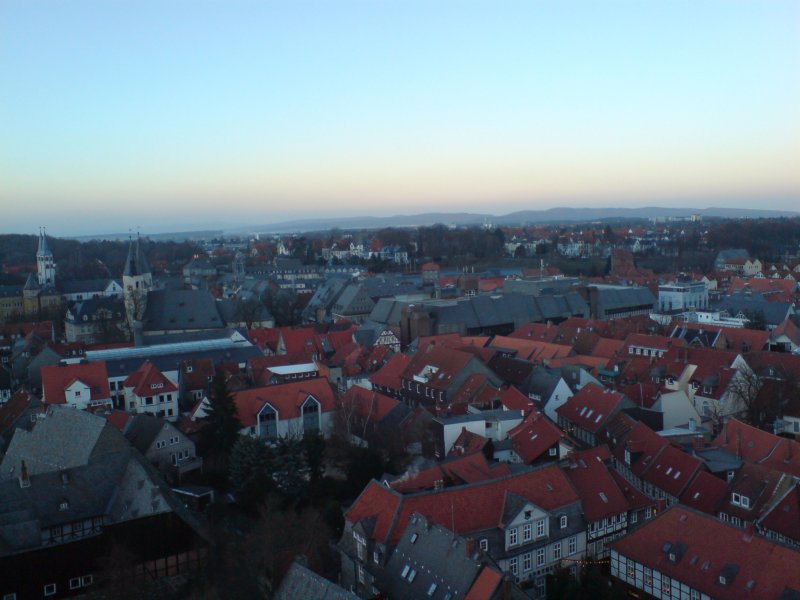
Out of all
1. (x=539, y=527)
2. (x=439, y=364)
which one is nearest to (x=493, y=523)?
(x=539, y=527)

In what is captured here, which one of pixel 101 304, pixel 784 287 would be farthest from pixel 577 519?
pixel 784 287

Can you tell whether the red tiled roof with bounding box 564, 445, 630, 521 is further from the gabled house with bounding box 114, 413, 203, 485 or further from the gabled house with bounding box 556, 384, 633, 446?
the gabled house with bounding box 114, 413, 203, 485

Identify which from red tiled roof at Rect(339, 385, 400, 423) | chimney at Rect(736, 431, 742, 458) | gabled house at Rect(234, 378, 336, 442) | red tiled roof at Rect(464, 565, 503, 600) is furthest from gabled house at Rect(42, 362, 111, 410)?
chimney at Rect(736, 431, 742, 458)

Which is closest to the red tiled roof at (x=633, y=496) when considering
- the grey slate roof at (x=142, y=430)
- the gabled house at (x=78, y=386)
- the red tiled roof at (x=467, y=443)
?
the red tiled roof at (x=467, y=443)

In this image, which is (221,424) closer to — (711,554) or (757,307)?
(711,554)

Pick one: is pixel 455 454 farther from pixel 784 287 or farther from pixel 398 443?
pixel 784 287
